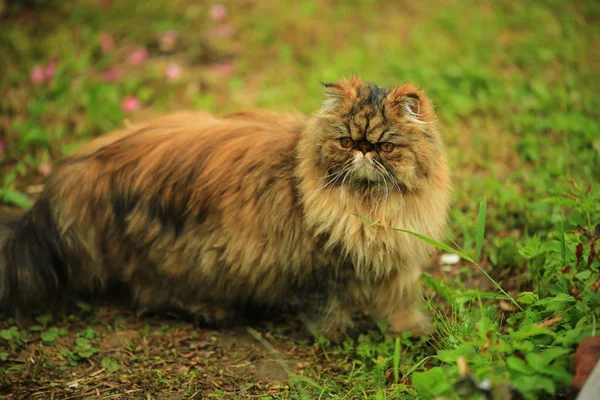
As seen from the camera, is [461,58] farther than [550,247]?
Yes

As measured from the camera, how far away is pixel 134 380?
9.64 feet

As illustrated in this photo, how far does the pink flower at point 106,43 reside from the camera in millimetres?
5551

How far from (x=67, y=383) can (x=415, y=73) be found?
143 inches

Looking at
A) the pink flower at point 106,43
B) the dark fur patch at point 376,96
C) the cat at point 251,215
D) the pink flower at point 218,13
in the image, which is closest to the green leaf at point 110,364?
the cat at point 251,215

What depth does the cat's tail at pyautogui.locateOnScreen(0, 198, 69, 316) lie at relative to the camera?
321 centimetres

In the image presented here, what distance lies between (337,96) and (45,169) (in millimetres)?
2575

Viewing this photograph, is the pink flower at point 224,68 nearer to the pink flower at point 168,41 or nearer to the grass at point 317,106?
the grass at point 317,106

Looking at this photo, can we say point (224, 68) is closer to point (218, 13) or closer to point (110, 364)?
point (218, 13)

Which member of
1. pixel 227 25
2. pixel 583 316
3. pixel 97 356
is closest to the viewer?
pixel 583 316

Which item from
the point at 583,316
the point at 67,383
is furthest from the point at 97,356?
the point at 583,316

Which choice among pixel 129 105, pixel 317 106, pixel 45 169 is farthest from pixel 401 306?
pixel 129 105

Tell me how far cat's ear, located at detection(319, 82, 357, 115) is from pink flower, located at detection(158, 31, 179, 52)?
10.8 feet

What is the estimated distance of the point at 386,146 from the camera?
2.77 metres

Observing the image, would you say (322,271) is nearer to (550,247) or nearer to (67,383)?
(550,247)
